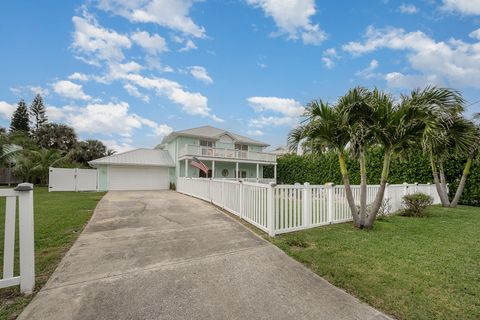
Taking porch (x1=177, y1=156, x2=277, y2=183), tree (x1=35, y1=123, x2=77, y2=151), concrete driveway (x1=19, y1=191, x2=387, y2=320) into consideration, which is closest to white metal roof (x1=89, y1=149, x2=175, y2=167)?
porch (x1=177, y1=156, x2=277, y2=183)

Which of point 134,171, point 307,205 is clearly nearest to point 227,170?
point 134,171

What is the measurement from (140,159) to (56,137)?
21.1 m

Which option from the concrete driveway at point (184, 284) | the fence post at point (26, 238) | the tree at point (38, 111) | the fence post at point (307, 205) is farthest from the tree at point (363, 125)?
the tree at point (38, 111)

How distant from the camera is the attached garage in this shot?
18.8m

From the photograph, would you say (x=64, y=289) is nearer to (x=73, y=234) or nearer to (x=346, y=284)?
(x=73, y=234)

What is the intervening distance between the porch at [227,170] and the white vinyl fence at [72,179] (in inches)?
284

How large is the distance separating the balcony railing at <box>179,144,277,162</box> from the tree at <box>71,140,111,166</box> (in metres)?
22.4

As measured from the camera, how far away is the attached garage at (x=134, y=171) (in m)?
18.8

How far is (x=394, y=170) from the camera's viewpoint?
1350cm

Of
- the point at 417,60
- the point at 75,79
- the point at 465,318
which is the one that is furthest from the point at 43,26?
the point at 417,60

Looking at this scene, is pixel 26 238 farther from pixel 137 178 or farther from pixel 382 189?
pixel 137 178

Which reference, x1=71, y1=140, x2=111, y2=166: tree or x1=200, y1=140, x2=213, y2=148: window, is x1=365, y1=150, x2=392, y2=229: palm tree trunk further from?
x1=71, y1=140, x2=111, y2=166: tree

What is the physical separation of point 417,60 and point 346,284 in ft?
46.6

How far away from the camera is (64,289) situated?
111 inches
